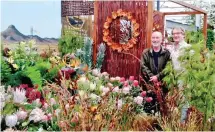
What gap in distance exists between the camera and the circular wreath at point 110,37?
22.5ft

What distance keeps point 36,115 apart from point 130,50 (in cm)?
332

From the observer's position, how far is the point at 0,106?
3.64 meters

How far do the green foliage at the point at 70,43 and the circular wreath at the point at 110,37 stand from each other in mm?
1375

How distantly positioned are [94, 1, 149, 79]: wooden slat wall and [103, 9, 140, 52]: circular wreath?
6cm

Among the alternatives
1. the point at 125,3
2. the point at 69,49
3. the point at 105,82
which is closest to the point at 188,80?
the point at 105,82

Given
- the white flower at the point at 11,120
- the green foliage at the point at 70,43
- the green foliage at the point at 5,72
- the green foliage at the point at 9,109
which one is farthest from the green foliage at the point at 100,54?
the white flower at the point at 11,120

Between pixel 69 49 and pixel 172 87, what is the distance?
12.9 feet

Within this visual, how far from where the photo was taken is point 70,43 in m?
8.62

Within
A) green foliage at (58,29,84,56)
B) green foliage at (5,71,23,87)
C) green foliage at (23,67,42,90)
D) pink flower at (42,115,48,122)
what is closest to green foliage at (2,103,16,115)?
pink flower at (42,115,48,122)

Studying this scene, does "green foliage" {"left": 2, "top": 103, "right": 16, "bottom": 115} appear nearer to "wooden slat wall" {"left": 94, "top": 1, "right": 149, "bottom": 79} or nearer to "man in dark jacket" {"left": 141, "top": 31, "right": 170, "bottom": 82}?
"man in dark jacket" {"left": 141, "top": 31, "right": 170, "bottom": 82}

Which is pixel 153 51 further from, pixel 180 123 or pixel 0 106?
pixel 0 106

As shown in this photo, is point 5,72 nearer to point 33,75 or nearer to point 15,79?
point 15,79

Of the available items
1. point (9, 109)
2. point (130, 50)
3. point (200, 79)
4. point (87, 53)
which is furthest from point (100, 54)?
point (9, 109)

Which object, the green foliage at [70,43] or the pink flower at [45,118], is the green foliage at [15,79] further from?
the green foliage at [70,43]
